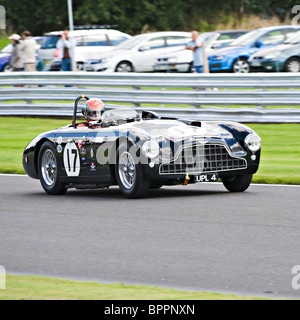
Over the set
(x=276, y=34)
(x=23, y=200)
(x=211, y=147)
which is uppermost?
(x=276, y=34)

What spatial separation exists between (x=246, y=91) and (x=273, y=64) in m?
6.91

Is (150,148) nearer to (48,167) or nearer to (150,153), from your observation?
Result: (150,153)

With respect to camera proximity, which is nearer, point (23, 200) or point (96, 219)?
point (96, 219)

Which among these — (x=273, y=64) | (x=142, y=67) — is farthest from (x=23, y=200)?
(x=142, y=67)

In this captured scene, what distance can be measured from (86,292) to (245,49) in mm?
19554

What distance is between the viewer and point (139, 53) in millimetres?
26297

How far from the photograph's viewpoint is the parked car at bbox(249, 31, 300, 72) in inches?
897

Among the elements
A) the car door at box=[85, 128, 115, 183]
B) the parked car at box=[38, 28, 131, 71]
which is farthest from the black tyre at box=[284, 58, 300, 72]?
the car door at box=[85, 128, 115, 183]

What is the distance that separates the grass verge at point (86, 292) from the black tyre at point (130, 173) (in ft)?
11.8

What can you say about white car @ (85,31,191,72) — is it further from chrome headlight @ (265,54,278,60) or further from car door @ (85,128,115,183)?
car door @ (85,128,115,183)

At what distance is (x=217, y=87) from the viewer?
669 inches

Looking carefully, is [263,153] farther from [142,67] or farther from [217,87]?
[142,67]

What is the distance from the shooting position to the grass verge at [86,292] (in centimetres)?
545

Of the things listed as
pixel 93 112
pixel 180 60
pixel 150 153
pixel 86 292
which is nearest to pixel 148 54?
pixel 180 60
